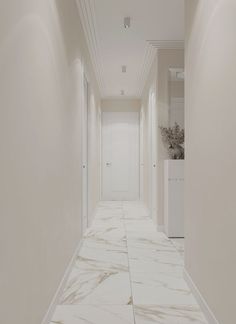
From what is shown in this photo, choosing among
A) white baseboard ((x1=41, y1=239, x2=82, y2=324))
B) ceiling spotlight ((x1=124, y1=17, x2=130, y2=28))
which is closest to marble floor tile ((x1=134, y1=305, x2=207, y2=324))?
white baseboard ((x1=41, y1=239, x2=82, y2=324))

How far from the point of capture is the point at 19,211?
1.50m

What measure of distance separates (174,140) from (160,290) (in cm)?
241

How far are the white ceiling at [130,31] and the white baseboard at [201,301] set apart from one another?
112 inches

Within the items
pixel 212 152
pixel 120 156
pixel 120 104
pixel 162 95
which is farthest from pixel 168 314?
pixel 120 104

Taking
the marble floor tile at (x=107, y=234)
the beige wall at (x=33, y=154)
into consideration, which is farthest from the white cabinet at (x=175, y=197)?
the beige wall at (x=33, y=154)

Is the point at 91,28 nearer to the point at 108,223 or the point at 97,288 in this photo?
the point at 108,223

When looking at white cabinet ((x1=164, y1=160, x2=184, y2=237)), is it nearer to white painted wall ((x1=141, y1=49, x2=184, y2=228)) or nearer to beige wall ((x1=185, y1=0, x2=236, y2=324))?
white painted wall ((x1=141, y1=49, x2=184, y2=228))

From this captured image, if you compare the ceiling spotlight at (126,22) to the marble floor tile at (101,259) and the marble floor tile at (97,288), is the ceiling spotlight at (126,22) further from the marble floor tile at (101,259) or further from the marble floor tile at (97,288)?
the marble floor tile at (97,288)

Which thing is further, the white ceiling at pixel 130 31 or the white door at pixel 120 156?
the white door at pixel 120 156

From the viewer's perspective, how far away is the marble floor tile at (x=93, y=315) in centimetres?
220

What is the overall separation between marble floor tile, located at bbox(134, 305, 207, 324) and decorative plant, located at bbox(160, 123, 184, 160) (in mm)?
Answer: 2621

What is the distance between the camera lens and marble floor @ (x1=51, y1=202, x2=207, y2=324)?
7.48 ft

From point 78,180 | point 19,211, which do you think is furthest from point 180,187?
point 19,211

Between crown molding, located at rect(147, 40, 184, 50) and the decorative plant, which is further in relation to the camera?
crown molding, located at rect(147, 40, 184, 50)
